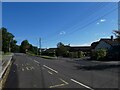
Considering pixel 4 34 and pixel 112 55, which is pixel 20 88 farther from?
pixel 4 34

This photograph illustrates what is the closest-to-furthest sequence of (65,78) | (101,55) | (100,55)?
(65,78)
(101,55)
(100,55)

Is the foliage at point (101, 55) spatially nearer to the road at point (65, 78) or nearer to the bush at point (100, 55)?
the bush at point (100, 55)

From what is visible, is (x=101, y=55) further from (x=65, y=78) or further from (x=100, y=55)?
(x=65, y=78)

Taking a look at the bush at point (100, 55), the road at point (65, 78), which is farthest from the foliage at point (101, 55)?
the road at point (65, 78)

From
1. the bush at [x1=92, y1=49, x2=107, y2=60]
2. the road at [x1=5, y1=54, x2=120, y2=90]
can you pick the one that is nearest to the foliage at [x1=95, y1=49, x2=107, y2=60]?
the bush at [x1=92, y1=49, x2=107, y2=60]

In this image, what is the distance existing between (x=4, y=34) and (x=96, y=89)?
135 m

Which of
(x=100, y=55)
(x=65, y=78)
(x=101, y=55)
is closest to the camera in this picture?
Result: (x=65, y=78)

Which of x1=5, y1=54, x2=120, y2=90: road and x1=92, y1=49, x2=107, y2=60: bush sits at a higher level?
x1=92, y1=49, x2=107, y2=60: bush

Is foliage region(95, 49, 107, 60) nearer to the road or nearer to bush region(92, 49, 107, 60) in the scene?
bush region(92, 49, 107, 60)

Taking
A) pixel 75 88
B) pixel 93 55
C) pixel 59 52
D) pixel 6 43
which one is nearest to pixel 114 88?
pixel 75 88

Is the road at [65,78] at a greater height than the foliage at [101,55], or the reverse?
the foliage at [101,55]

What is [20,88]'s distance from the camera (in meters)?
14.8

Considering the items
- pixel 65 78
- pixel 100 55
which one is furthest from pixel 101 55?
pixel 65 78

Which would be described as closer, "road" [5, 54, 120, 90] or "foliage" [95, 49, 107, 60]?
"road" [5, 54, 120, 90]
